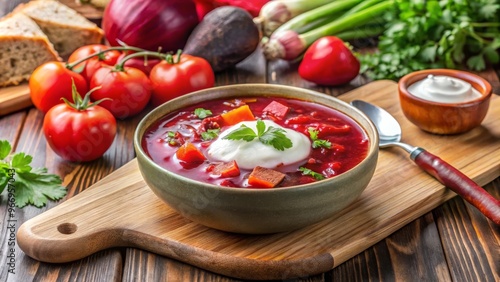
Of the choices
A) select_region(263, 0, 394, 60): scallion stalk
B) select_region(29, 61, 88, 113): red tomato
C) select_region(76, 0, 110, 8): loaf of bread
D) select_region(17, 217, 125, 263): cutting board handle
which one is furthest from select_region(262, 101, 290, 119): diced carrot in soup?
select_region(76, 0, 110, 8): loaf of bread

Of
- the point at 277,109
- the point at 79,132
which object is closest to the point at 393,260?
the point at 277,109

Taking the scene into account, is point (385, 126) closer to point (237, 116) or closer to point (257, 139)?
point (237, 116)

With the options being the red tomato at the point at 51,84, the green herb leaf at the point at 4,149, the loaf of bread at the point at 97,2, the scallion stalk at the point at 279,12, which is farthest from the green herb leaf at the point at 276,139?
the loaf of bread at the point at 97,2

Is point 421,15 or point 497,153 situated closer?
point 497,153

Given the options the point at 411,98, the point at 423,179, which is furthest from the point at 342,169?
the point at 411,98

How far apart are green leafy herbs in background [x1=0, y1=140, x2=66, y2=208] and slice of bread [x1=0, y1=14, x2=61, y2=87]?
1072 mm

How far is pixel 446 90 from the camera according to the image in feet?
10.7

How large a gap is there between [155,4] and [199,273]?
2.09 meters

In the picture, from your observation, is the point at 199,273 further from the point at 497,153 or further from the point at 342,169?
the point at 497,153

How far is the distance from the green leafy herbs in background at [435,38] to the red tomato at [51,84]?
1.69m

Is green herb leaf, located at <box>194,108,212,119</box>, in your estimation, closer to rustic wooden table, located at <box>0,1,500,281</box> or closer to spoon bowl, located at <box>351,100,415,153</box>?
rustic wooden table, located at <box>0,1,500,281</box>

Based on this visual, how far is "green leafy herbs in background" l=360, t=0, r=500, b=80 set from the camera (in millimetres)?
4016

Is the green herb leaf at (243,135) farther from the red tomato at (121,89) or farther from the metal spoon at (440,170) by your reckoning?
the red tomato at (121,89)

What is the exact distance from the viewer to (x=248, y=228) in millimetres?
2400
